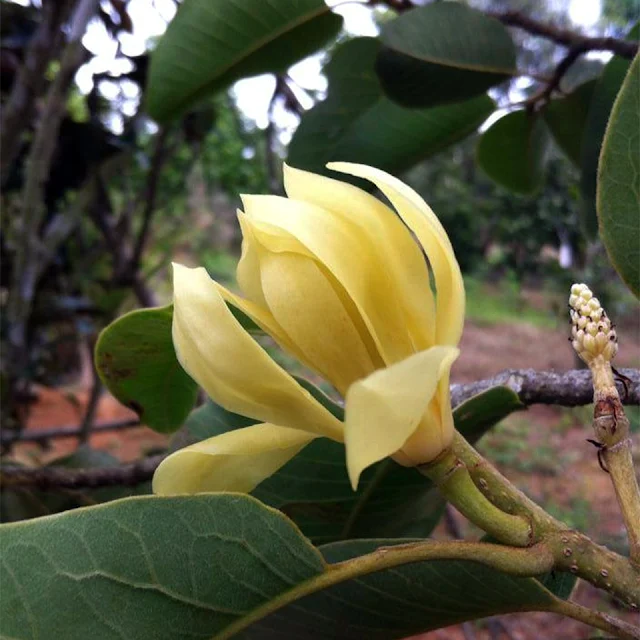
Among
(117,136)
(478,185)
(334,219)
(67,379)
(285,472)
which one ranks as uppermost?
(478,185)

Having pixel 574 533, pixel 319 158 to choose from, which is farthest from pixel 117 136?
pixel 574 533

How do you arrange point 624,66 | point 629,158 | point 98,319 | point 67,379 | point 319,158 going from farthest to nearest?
point 67,379
point 98,319
point 319,158
point 624,66
point 629,158

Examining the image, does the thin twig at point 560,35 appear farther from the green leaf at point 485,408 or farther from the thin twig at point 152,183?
the thin twig at point 152,183

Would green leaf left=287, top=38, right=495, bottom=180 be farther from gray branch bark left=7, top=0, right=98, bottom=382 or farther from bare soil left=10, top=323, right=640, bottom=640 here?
bare soil left=10, top=323, right=640, bottom=640

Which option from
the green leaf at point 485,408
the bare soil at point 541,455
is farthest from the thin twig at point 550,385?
the bare soil at point 541,455

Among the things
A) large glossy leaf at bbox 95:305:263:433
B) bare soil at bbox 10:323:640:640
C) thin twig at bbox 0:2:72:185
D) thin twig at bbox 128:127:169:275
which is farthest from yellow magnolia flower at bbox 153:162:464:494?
bare soil at bbox 10:323:640:640

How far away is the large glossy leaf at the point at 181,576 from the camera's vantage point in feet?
1.17

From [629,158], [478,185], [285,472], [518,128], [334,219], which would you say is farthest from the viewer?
[478,185]

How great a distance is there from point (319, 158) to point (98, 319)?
143cm

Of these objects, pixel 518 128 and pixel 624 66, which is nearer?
pixel 624 66

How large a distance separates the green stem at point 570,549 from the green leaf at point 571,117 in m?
0.77

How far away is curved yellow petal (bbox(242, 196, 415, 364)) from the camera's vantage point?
0.35 meters

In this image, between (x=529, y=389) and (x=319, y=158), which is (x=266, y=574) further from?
(x=319, y=158)

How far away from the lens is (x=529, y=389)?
57 centimetres
